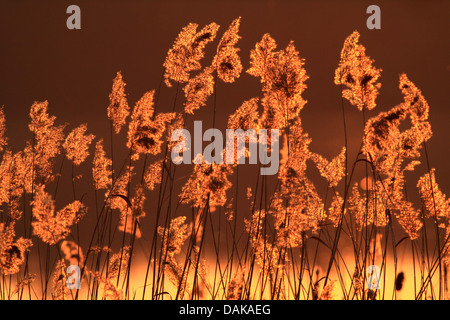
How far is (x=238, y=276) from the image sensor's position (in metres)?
1.93

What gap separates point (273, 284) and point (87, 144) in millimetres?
903

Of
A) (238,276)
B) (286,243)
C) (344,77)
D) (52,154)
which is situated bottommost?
(238,276)

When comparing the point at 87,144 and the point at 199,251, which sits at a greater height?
the point at 87,144

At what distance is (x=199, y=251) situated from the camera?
205cm
